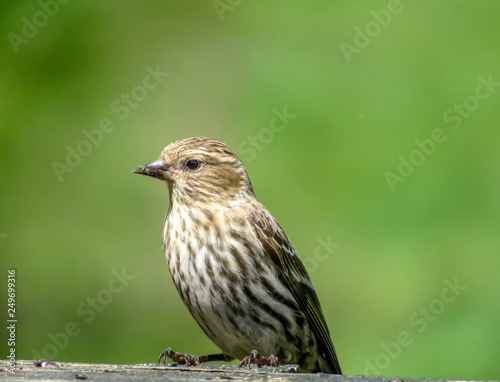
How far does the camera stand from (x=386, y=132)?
10.3 meters

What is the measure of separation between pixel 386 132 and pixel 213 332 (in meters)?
5.19

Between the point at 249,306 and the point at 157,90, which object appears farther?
the point at 157,90

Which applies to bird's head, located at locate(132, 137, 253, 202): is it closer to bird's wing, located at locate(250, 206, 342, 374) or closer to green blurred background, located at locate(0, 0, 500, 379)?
bird's wing, located at locate(250, 206, 342, 374)

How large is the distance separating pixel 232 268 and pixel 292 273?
2.26ft

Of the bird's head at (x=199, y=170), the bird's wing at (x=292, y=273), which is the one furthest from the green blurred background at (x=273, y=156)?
the bird's head at (x=199, y=170)

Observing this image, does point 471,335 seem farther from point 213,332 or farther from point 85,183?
point 85,183

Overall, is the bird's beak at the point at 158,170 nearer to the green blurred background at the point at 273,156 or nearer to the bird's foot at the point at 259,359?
the bird's foot at the point at 259,359

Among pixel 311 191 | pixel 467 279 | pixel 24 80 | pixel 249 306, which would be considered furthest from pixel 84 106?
pixel 249 306

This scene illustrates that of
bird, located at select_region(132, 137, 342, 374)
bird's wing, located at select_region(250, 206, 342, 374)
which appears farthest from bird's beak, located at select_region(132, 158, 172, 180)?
bird's wing, located at select_region(250, 206, 342, 374)

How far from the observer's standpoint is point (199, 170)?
6.25 meters

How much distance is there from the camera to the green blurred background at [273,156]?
9.14m

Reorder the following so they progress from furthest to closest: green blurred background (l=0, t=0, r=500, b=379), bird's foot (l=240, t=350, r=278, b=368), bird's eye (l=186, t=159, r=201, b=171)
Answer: green blurred background (l=0, t=0, r=500, b=379)
bird's eye (l=186, t=159, r=201, b=171)
bird's foot (l=240, t=350, r=278, b=368)

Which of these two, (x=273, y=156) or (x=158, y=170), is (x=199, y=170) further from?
(x=273, y=156)

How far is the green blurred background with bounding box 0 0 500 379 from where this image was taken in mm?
9141
